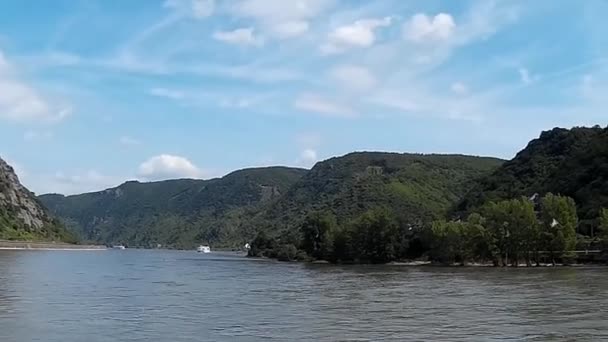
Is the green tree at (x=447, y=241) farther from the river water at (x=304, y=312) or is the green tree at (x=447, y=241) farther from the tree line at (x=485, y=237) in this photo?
the river water at (x=304, y=312)

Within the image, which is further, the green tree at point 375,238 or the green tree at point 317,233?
the green tree at point 317,233

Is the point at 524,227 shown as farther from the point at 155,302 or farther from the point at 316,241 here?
the point at 155,302

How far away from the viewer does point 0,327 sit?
3581 centimetres

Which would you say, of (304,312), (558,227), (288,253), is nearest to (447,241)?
(558,227)

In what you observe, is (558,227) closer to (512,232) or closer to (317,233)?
(512,232)

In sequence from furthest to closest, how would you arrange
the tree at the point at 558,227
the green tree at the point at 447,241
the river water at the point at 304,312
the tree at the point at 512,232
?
the green tree at the point at 447,241 < the tree at the point at 512,232 < the tree at the point at 558,227 < the river water at the point at 304,312

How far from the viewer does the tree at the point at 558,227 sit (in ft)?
380

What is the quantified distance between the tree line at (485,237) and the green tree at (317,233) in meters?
7.99

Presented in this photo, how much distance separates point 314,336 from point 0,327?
1534cm

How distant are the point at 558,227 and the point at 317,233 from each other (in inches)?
2504

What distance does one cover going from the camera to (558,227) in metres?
117

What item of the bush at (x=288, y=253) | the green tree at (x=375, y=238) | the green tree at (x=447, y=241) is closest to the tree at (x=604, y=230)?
the green tree at (x=447, y=241)

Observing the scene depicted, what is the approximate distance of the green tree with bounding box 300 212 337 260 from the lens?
161 metres

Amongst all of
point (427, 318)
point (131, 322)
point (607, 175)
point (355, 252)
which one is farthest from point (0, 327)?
point (607, 175)
